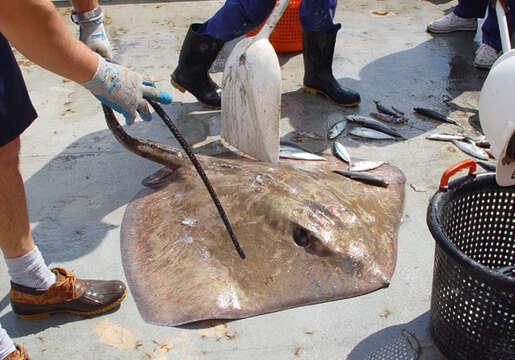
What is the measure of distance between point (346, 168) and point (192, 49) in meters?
1.87

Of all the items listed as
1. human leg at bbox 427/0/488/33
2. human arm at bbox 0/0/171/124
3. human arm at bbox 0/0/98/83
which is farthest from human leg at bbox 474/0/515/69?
human arm at bbox 0/0/98/83

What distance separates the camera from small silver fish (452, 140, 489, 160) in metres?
3.85

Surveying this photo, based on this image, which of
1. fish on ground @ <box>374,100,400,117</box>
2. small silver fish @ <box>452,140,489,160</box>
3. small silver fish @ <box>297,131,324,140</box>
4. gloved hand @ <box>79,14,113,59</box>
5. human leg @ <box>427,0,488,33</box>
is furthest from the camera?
human leg @ <box>427,0,488,33</box>

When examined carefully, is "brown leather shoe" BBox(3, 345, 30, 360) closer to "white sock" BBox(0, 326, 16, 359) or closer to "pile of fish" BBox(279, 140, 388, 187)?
"white sock" BBox(0, 326, 16, 359)

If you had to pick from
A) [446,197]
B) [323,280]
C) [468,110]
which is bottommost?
[468,110]

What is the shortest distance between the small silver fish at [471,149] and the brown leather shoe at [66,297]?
299 centimetres

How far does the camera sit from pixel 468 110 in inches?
184

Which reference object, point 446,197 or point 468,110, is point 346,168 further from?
point 468,110

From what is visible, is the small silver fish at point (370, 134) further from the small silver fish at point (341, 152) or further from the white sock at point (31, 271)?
the white sock at point (31, 271)

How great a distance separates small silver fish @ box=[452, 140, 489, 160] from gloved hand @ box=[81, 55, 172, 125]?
2.74 m

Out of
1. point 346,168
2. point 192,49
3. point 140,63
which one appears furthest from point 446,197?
point 140,63

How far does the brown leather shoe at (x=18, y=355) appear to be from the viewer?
6.74 feet

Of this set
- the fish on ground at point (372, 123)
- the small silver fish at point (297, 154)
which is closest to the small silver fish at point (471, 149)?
the fish on ground at point (372, 123)

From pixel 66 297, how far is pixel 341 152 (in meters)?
2.35
